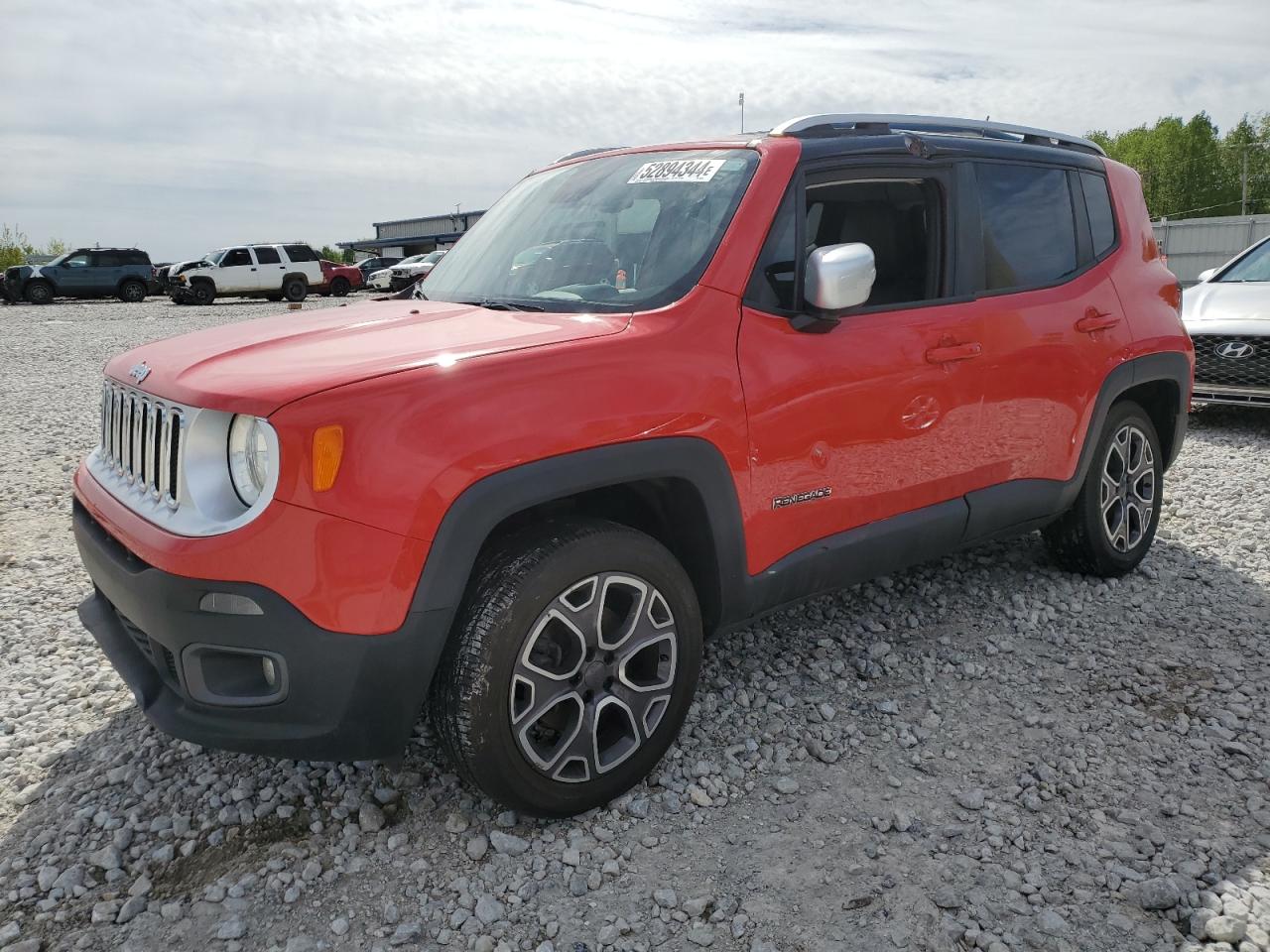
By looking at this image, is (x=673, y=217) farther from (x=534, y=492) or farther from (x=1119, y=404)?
(x=1119, y=404)

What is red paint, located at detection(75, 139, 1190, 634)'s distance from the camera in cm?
227

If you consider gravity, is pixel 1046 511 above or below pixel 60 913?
above

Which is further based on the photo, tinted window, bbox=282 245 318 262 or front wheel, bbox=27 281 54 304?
tinted window, bbox=282 245 318 262

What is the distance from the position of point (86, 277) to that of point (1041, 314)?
30.9 metres

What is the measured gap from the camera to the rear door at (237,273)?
93.7ft

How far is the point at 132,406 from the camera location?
9.29 feet

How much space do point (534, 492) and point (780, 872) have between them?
1.17 meters

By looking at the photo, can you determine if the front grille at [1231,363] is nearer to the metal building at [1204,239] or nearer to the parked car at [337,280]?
the metal building at [1204,239]

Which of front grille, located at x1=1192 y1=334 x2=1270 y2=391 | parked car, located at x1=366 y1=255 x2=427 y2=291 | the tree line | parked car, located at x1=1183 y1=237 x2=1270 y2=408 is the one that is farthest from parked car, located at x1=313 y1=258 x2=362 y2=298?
the tree line

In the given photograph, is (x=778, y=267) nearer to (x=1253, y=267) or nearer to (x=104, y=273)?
(x=1253, y=267)

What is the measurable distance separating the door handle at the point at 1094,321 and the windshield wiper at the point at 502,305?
7.32 ft

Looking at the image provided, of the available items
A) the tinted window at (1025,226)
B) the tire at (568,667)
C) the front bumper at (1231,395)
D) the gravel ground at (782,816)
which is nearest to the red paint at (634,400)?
the tinted window at (1025,226)

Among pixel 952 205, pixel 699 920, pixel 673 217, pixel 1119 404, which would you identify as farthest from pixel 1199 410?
pixel 699 920

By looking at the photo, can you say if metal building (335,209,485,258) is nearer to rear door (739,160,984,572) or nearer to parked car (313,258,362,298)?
parked car (313,258,362,298)
